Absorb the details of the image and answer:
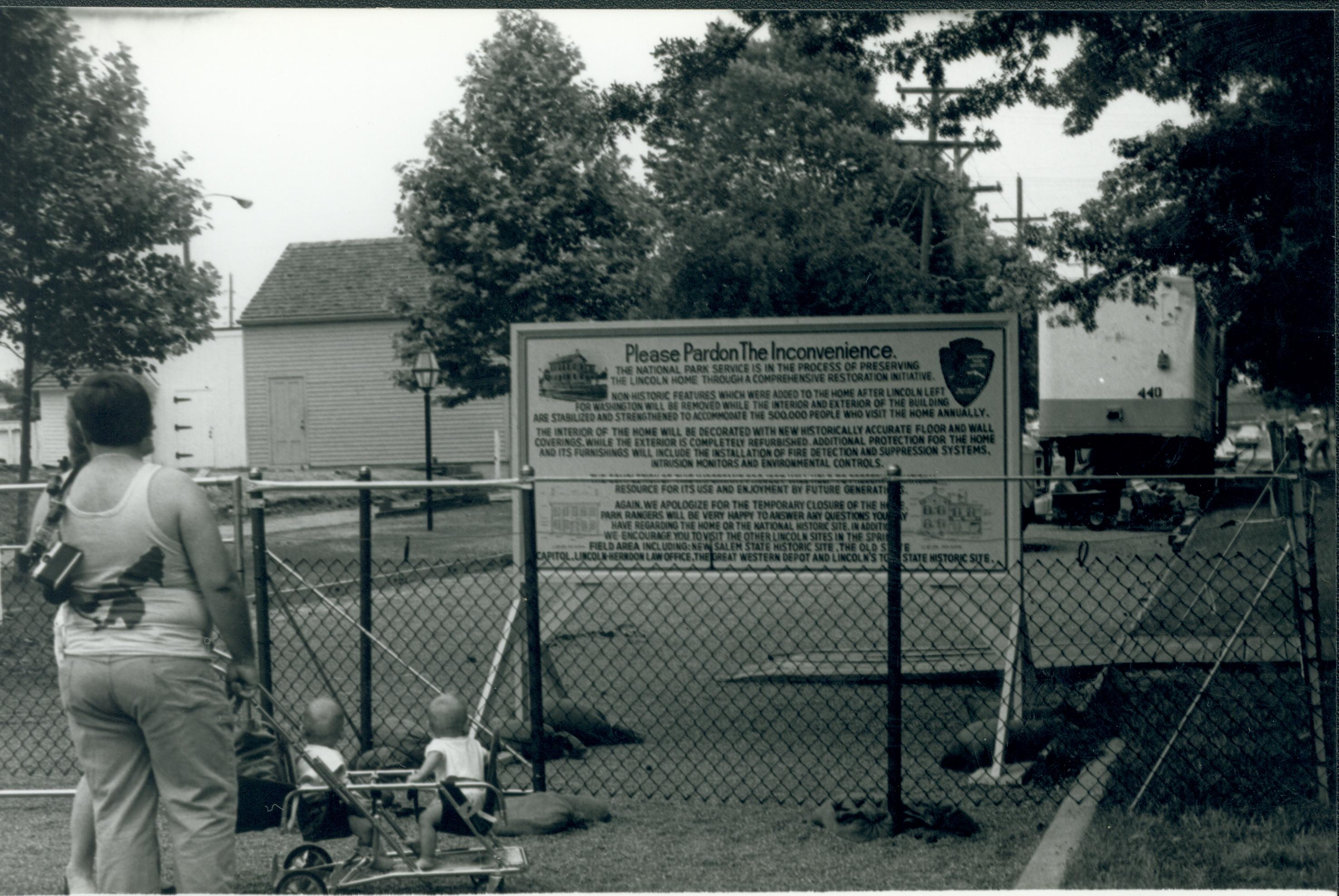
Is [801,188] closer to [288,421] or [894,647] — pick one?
[288,421]

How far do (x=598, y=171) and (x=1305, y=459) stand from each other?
4549mm

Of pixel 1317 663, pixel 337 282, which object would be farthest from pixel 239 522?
pixel 1317 663

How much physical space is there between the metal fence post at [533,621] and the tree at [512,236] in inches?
112

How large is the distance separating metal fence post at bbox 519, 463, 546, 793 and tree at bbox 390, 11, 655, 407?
2.86 metres

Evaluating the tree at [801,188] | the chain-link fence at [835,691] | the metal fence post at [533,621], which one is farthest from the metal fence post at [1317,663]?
the tree at [801,188]

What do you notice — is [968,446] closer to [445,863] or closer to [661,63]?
[661,63]

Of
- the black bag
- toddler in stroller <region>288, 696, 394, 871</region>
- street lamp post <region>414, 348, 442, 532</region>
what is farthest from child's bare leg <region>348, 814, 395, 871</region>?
street lamp post <region>414, 348, 442, 532</region>

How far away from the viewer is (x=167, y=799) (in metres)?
3.86

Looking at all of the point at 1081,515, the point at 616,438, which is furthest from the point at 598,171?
the point at 1081,515

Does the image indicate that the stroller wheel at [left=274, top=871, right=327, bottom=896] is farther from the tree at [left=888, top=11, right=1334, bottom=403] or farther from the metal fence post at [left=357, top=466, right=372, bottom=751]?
the tree at [left=888, top=11, right=1334, bottom=403]

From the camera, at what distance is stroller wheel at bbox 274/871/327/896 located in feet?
14.5

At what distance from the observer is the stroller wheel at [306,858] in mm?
4492

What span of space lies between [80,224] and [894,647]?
5.58 meters

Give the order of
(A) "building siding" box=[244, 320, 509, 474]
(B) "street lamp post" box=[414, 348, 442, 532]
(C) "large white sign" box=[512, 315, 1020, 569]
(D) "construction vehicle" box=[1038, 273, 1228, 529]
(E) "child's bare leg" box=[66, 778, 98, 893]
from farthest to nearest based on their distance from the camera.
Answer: (D) "construction vehicle" box=[1038, 273, 1228, 529], (A) "building siding" box=[244, 320, 509, 474], (B) "street lamp post" box=[414, 348, 442, 532], (C) "large white sign" box=[512, 315, 1020, 569], (E) "child's bare leg" box=[66, 778, 98, 893]
